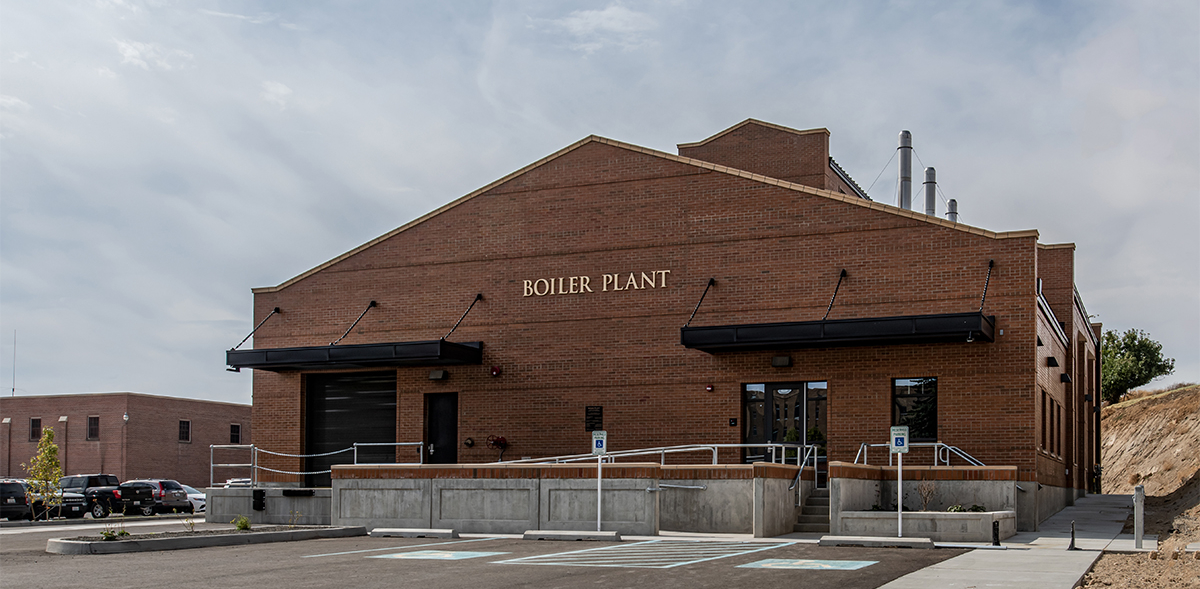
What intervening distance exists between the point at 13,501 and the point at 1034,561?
32.1 metres

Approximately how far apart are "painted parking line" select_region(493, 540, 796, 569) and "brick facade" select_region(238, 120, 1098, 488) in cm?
815

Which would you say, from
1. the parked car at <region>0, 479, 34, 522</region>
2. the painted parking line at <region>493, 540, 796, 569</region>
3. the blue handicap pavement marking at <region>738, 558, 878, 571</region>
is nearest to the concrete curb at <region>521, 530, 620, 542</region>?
the painted parking line at <region>493, 540, 796, 569</region>

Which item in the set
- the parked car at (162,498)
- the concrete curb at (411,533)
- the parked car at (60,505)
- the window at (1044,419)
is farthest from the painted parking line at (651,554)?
the parked car at (162,498)

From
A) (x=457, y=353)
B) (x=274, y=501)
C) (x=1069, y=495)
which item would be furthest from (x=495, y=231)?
(x=1069, y=495)

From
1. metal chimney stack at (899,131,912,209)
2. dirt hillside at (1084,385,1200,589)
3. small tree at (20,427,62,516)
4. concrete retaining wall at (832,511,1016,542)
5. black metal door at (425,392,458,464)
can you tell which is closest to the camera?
dirt hillside at (1084,385,1200,589)

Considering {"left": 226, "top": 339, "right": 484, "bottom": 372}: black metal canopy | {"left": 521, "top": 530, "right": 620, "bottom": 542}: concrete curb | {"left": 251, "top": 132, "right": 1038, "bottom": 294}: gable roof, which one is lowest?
{"left": 521, "top": 530, "right": 620, "bottom": 542}: concrete curb

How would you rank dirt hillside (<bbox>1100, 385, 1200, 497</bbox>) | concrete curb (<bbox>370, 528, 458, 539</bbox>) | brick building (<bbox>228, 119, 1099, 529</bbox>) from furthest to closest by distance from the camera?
dirt hillside (<bbox>1100, 385, 1200, 497</bbox>) < brick building (<bbox>228, 119, 1099, 529</bbox>) < concrete curb (<bbox>370, 528, 458, 539</bbox>)

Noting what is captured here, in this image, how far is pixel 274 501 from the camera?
97.2 ft

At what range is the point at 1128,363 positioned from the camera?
3056 inches

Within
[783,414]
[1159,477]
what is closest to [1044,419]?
[783,414]

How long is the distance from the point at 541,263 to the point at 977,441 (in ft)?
41.0

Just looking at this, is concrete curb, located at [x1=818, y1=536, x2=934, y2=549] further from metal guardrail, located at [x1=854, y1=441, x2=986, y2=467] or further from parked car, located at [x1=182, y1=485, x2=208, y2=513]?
parked car, located at [x1=182, y1=485, x2=208, y2=513]

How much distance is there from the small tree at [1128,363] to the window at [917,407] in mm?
57649

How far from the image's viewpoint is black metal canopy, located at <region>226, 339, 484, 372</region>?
29.8m
